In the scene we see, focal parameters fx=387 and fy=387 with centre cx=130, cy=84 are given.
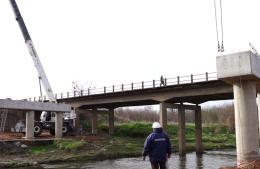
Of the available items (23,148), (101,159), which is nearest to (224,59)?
(101,159)

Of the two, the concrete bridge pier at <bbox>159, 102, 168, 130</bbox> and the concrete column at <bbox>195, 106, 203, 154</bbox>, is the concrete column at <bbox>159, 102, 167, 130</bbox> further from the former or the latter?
the concrete column at <bbox>195, 106, 203, 154</bbox>

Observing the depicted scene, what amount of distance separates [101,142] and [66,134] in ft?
25.7

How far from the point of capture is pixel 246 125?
1609 cm

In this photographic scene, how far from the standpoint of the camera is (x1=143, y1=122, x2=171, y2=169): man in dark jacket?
1162 cm

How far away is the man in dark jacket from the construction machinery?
35.0m

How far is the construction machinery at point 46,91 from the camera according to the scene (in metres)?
43.5

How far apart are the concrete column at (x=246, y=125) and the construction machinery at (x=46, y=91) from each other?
3226 centimetres

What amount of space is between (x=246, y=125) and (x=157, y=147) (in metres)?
5.98

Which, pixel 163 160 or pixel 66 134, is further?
pixel 66 134

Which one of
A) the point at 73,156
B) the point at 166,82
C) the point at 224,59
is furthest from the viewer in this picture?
the point at 166,82

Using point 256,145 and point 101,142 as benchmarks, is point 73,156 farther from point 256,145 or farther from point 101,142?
point 256,145

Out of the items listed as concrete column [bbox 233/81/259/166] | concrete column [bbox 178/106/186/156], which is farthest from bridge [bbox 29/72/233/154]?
concrete column [bbox 233/81/259/166]

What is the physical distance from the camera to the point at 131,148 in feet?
135

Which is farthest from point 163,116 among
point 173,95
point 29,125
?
point 29,125
